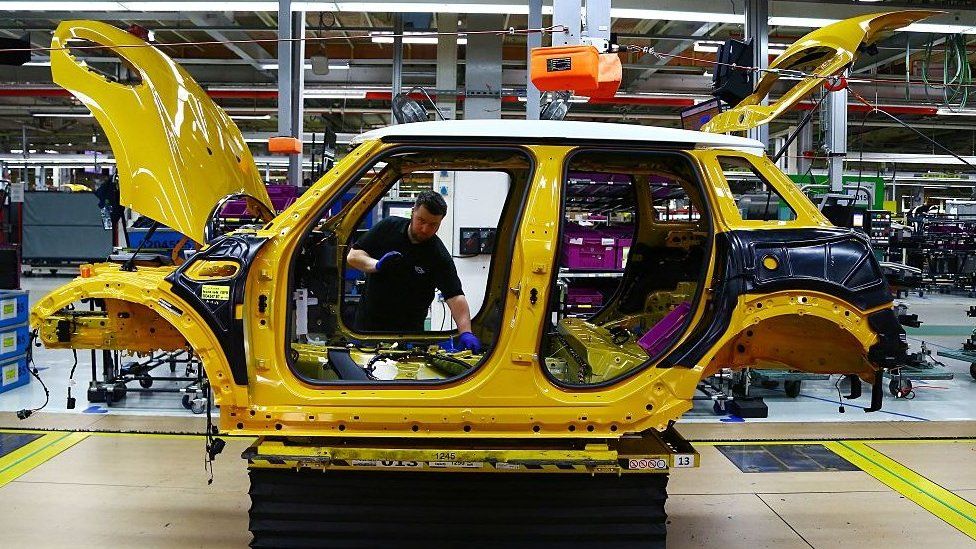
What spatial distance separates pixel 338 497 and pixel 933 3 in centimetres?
886

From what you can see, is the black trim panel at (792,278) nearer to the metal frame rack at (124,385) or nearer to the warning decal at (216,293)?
the warning decal at (216,293)

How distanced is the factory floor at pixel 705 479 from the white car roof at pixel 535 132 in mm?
1908

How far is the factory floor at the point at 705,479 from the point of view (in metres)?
3.21

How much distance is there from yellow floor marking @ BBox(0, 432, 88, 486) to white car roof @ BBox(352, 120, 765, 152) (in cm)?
298

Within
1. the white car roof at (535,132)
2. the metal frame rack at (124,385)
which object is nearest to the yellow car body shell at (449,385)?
the white car roof at (535,132)

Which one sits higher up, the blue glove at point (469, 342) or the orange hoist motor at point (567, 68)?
the orange hoist motor at point (567, 68)

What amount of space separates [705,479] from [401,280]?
216 cm

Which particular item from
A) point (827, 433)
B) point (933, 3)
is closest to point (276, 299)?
point (827, 433)

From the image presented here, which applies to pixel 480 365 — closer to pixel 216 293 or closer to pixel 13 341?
pixel 216 293

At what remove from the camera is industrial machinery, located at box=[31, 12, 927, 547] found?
249 cm

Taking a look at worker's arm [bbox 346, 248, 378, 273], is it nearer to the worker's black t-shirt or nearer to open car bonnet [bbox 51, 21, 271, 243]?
the worker's black t-shirt

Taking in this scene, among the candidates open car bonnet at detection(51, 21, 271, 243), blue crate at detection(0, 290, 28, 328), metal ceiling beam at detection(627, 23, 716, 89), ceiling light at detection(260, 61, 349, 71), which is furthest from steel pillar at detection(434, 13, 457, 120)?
open car bonnet at detection(51, 21, 271, 243)

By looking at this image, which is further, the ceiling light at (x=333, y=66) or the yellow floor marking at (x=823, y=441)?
the ceiling light at (x=333, y=66)

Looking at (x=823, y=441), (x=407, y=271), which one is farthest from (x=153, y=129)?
(x=823, y=441)
